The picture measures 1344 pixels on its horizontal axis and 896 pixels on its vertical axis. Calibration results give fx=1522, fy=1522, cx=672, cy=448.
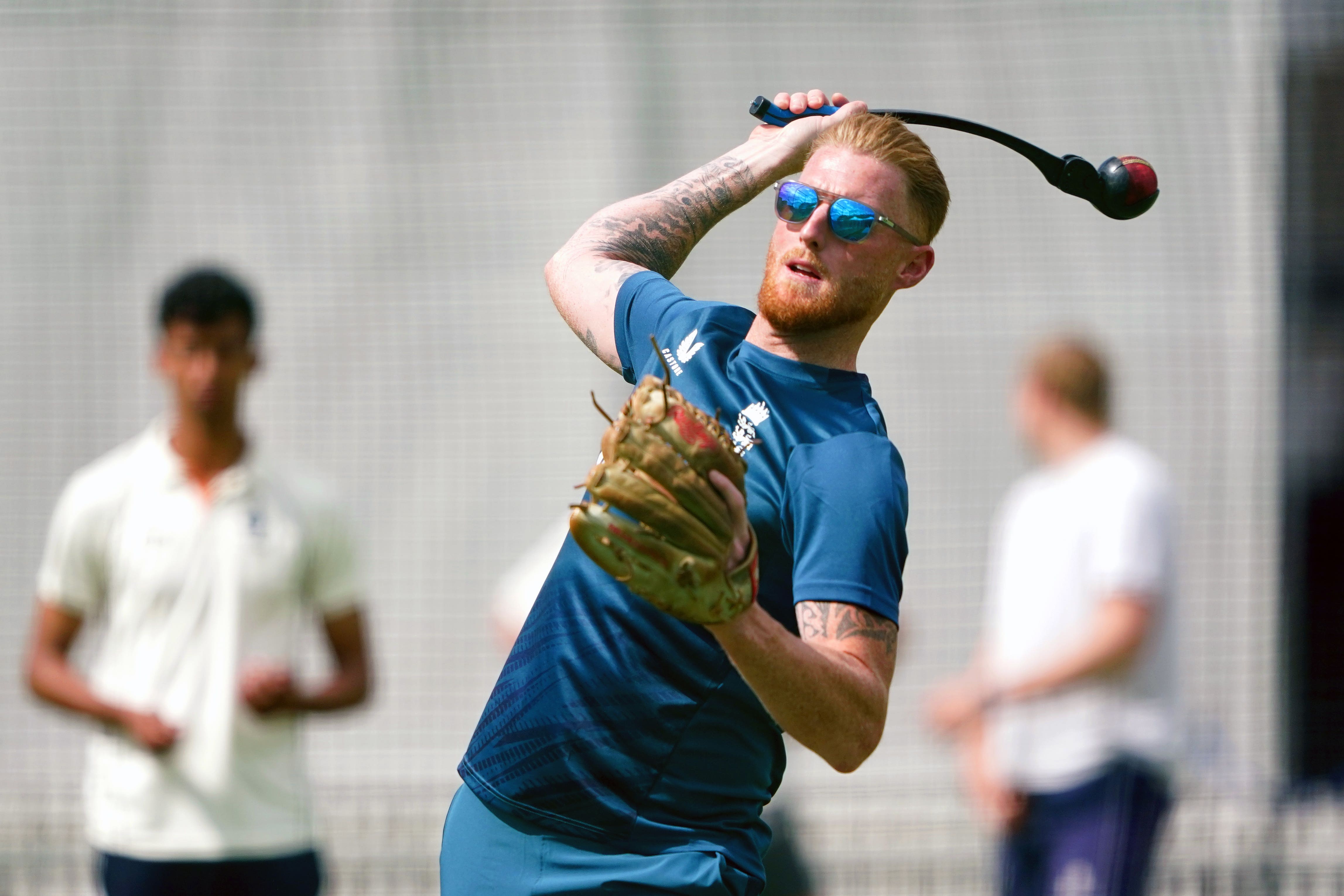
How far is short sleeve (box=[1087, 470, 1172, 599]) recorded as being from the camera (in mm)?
5043

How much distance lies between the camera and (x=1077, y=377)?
5.34m

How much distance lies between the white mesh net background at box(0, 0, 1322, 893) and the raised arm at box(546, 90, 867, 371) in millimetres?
3560

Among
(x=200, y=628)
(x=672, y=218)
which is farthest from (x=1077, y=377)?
(x=200, y=628)

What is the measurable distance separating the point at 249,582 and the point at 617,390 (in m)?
2.48

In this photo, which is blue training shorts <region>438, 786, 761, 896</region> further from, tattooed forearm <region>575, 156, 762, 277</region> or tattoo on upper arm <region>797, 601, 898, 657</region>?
tattooed forearm <region>575, 156, 762, 277</region>

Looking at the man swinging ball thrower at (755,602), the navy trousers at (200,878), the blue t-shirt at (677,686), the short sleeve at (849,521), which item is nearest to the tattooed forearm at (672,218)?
the man swinging ball thrower at (755,602)

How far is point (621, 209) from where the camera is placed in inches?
128

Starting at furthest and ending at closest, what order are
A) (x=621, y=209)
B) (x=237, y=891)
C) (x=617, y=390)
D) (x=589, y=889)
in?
(x=617, y=390) < (x=237, y=891) < (x=621, y=209) < (x=589, y=889)

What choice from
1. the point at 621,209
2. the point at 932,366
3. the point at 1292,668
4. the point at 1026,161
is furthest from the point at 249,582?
the point at 1292,668

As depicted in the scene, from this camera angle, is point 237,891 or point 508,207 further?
point 508,207

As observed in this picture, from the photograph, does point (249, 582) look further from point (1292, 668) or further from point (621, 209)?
point (1292, 668)

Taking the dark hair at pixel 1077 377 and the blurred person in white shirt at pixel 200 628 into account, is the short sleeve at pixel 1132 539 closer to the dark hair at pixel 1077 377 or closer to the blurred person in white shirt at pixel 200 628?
the dark hair at pixel 1077 377

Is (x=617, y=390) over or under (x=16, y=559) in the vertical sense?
over

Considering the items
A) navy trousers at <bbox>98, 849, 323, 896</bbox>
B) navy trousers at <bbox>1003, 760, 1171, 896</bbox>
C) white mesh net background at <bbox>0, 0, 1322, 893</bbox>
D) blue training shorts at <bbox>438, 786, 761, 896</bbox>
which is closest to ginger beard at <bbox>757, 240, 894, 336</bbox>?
blue training shorts at <bbox>438, 786, 761, 896</bbox>
